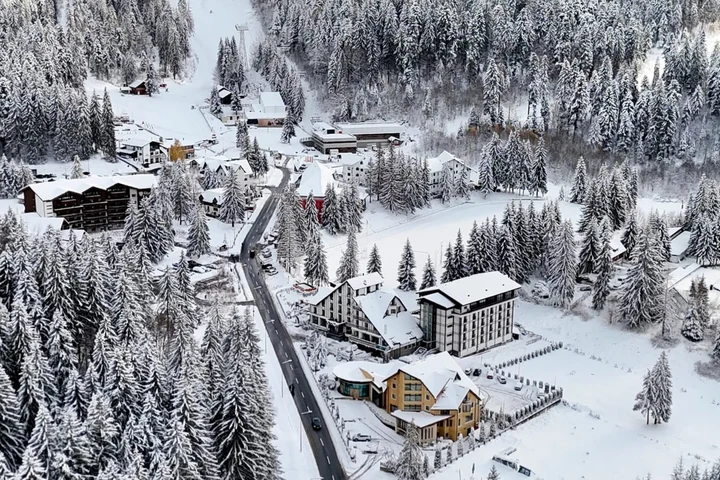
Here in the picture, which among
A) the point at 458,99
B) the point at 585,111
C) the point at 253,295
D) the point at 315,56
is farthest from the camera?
the point at 315,56

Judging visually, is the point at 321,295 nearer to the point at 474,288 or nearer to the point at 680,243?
the point at 474,288

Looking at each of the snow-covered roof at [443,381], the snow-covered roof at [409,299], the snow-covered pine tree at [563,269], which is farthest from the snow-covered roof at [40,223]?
the snow-covered pine tree at [563,269]

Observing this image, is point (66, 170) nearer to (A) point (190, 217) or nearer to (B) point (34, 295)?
(A) point (190, 217)

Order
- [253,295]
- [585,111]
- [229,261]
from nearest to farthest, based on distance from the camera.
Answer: [253,295], [229,261], [585,111]

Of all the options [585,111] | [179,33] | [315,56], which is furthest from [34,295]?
[179,33]

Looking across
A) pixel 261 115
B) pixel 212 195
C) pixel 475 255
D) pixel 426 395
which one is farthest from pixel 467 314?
pixel 261 115

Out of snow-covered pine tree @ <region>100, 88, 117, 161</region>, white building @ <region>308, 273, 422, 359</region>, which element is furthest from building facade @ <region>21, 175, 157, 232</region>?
white building @ <region>308, 273, 422, 359</region>
